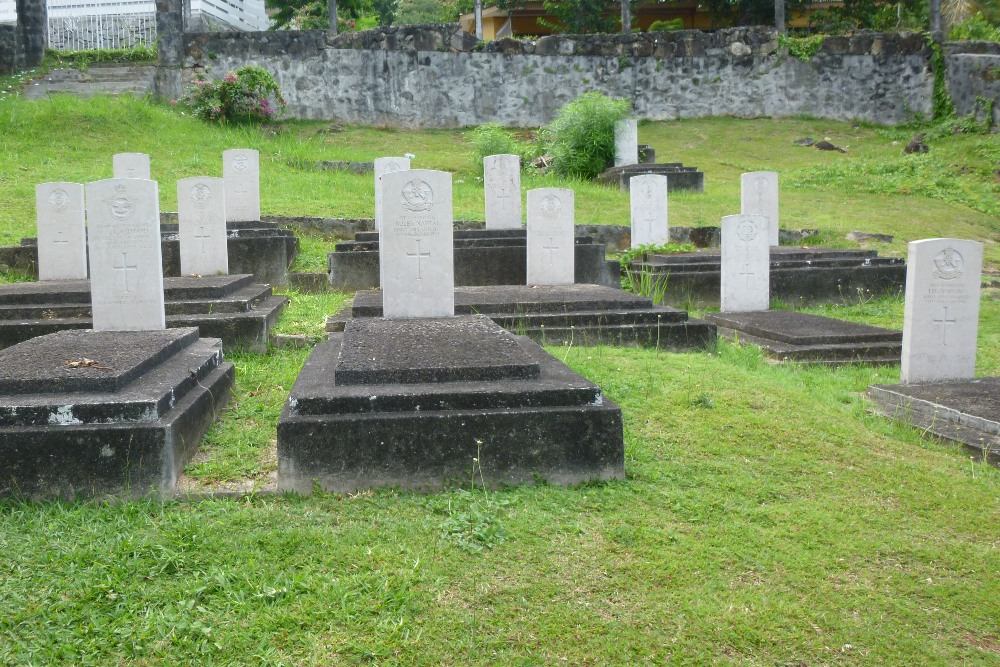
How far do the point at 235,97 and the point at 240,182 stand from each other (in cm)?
736

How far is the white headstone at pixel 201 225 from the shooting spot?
8.53 m

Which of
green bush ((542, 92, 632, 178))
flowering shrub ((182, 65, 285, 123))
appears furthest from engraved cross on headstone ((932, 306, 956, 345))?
flowering shrub ((182, 65, 285, 123))

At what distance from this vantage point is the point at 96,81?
1800 centimetres

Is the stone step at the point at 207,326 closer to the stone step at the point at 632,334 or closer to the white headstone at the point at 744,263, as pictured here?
the stone step at the point at 632,334

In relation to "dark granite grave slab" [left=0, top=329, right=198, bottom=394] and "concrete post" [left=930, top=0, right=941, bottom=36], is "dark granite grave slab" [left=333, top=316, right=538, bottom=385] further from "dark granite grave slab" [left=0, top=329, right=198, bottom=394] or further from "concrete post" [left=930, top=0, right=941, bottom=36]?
"concrete post" [left=930, top=0, right=941, bottom=36]

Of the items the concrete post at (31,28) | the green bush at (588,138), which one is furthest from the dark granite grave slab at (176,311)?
the concrete post at (31,28)

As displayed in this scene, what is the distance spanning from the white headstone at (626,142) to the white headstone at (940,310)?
1053 cm

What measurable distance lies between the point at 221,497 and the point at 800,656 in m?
2.41

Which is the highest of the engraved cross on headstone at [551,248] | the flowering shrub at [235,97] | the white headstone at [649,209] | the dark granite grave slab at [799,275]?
the flowering shrub at [235,97]

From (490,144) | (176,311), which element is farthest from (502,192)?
(490,144)

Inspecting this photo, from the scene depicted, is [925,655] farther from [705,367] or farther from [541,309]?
[541,309]

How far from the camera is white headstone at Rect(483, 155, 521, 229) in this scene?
403 inches

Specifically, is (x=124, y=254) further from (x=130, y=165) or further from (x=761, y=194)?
(x=761, y=194)

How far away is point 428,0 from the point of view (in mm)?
34219
